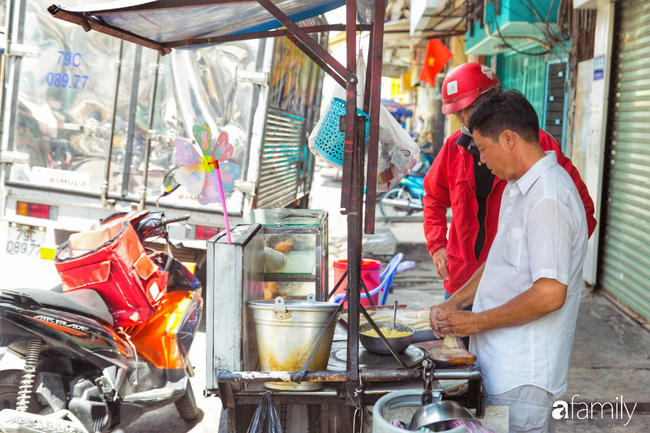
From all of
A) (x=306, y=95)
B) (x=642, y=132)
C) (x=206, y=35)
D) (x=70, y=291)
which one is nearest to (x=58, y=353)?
(x=70, y=291)

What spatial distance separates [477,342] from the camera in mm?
2395

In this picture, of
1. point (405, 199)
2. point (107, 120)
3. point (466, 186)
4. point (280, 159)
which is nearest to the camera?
point (466, 186)

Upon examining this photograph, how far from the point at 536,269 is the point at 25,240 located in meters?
4.63

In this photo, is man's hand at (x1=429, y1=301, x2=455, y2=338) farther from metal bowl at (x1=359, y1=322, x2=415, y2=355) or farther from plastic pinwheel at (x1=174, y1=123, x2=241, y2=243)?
plastic pinwheel at (x1=174, y1=123, x2=241, y2=243)

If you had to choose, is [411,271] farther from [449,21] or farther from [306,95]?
[449,21]

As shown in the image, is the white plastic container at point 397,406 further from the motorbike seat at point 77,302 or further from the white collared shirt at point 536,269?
the motorbike seat at point 77,302

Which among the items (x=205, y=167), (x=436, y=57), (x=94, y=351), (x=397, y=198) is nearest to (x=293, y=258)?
(x=205, y=167)

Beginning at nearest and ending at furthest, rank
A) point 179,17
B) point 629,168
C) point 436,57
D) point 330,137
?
point 179,17
point 330,137
point 629,168
point 436,57

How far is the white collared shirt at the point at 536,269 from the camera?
2.04m

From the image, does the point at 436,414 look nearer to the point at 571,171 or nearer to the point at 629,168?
the point at 571,171

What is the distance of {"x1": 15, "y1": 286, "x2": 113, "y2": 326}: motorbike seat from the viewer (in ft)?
10.7

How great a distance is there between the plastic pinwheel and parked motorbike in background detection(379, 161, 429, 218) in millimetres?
10677

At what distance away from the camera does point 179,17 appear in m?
2.28

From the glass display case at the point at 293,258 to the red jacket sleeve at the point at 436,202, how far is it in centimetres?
93
